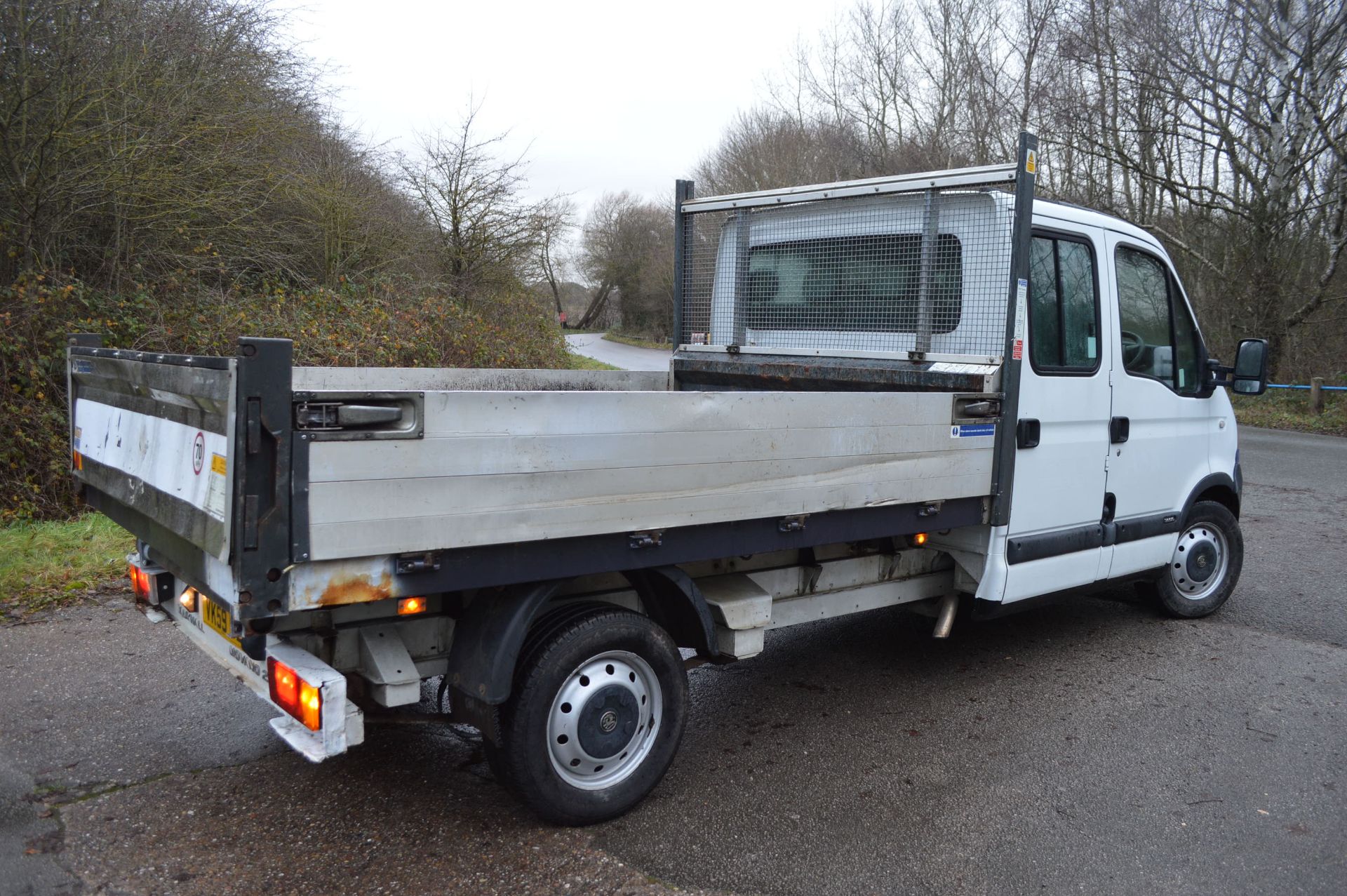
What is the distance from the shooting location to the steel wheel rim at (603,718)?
320cm

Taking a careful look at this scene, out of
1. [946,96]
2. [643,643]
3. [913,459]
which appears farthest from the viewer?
[946,96]

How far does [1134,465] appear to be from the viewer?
5.11 metres

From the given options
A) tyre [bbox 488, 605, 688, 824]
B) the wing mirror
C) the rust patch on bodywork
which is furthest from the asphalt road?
the wing mirror

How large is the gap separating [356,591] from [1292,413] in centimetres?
2019

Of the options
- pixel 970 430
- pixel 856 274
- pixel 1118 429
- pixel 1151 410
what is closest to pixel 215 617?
pixel 970 430

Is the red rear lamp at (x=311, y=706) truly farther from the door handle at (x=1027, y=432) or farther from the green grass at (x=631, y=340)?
the green grass at (x=631, y=340)

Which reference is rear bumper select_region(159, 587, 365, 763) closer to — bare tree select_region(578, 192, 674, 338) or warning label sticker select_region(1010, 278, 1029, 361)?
warning label sticker select_region(1010, 278, 1029, 361)

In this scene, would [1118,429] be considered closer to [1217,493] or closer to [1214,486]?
[1214,486]

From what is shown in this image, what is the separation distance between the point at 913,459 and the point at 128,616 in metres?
4.48

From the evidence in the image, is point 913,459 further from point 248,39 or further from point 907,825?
point 248,39

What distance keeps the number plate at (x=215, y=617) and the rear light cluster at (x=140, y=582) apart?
1.59 ft

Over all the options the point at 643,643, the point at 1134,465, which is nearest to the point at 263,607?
the point at 643,643

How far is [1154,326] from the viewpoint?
205 inches

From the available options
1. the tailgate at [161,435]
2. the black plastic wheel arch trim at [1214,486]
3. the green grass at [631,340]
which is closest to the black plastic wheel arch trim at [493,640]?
the tailgate at [161,435]
